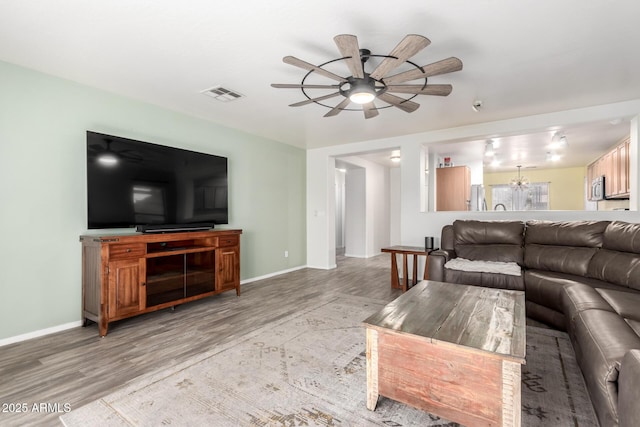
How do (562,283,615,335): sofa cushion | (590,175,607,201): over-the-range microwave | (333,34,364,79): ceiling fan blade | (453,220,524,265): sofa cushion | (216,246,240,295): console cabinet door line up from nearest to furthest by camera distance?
(333,34,364,79): ceiling fan blade → (562,283,615,335): sofa cushion → (453,220,524,265): sofa cushion → (216,246,240,295): console cabinet door → (590,175,607,201): over-the-range microwave

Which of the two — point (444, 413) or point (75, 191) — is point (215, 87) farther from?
point (444, 413)

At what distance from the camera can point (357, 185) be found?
756cm

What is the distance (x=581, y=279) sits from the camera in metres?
2.95

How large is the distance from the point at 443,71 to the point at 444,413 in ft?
7.06

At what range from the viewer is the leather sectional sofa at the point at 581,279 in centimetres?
134

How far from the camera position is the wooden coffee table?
1.39m

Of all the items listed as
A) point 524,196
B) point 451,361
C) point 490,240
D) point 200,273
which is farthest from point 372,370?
point 524,196

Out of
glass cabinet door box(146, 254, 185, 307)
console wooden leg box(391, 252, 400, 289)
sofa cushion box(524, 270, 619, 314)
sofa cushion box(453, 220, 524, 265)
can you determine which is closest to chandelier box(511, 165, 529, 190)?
sofa cushion box(453, 220, 524, 265)

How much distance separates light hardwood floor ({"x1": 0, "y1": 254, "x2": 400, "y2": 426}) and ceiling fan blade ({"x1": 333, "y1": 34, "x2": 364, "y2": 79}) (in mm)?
2438

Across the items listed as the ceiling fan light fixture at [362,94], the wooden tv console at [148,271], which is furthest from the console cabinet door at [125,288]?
the ceiling fan light fixture at [362,94]

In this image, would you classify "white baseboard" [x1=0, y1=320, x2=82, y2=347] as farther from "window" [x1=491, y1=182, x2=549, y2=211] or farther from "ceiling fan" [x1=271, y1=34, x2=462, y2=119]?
"window" [x1=491, y1=182, x2=549, y2=211]

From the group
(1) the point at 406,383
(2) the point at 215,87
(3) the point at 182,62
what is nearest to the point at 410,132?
(2) the point at 215,87

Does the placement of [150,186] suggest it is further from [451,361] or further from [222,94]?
[451,361]

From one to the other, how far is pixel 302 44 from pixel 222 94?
1.34 meters
